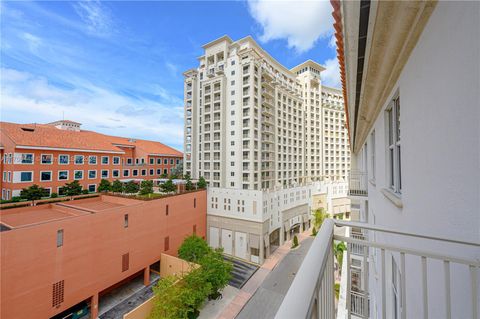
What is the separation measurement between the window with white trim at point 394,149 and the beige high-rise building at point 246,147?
53.0 ft

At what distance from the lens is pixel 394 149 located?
2.97 meters

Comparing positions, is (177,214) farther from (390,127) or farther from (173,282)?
(390,127)

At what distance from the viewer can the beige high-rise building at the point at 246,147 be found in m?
20.0

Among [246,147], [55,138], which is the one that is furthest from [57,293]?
[55,138]

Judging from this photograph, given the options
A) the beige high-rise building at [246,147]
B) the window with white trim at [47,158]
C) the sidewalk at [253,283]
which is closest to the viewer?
the sidewalk at [253,283]

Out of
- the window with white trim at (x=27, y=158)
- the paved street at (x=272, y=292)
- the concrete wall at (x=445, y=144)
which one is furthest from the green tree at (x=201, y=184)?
the concrete wall at (x=445, y=144)

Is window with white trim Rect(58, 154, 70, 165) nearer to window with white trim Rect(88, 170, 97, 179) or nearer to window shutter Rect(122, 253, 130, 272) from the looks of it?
window with white trim Rect(88, 170, 97, 179)

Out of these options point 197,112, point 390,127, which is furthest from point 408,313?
point 197,112

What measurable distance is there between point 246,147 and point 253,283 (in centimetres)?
1233

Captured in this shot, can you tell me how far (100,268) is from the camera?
1227 centimetres

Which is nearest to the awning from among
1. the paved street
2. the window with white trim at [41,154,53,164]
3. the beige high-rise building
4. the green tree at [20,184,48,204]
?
the beige high-rise building

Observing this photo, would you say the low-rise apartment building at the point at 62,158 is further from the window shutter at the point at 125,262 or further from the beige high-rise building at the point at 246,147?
the window shutter at the point at 125,262

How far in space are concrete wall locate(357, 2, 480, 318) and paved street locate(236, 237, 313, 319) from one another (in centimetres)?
920

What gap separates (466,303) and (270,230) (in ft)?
68.2
